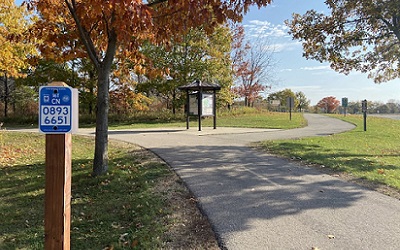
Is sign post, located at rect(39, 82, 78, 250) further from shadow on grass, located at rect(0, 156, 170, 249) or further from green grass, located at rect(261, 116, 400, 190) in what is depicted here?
green grass, located at rect(261, 116, 400, 190)

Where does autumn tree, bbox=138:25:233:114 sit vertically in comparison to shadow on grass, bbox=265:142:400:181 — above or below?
above

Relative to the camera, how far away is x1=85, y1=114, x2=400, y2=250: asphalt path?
325 cm

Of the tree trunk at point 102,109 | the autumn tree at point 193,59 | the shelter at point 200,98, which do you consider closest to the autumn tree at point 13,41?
the tree trunk at point 102,109

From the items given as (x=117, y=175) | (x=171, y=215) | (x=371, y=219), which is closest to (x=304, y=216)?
(x=371, y=219)

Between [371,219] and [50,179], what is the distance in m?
3.75

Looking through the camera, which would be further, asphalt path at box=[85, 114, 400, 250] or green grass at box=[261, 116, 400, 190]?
green grass at box=[261, 116, 400, 190]

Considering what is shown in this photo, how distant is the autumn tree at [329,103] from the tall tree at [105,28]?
74400mm

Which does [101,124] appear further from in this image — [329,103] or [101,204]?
[329,103]

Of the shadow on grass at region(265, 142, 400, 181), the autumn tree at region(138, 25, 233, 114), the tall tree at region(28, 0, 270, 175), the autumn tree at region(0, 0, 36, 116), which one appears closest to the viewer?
the tall tree at region(28, 0, 270, 175)

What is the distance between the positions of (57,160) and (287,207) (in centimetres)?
318

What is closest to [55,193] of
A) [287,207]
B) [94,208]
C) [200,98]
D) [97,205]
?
[94,208]

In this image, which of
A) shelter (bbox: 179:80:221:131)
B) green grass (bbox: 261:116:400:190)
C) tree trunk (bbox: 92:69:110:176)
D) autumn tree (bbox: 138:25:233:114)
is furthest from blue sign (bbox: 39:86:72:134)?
autumn tree (bbox: 138:25:233:114)

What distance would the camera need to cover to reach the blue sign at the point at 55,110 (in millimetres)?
2201

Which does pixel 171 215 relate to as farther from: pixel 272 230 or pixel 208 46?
pixel 208 46
